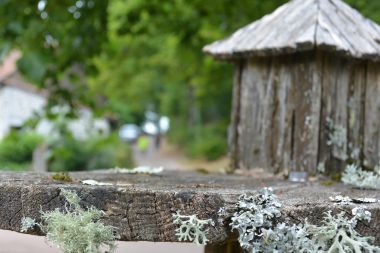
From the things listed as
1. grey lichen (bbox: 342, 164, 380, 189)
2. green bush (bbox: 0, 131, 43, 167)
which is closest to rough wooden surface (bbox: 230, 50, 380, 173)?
grey lichen (bbox: 342, 164, 380, 189)

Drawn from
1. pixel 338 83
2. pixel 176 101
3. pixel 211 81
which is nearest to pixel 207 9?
pixel 211 81

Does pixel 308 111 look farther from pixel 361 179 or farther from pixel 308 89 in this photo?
pixel 361 179

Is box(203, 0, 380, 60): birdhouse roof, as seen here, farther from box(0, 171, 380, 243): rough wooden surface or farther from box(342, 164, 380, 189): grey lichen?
box(0, 171, 380, 243): rough wooden surface

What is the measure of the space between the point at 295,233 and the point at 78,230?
63 centimetres

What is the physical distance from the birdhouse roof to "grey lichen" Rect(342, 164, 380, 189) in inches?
22.5

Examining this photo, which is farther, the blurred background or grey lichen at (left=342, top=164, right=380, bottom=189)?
the blurred background

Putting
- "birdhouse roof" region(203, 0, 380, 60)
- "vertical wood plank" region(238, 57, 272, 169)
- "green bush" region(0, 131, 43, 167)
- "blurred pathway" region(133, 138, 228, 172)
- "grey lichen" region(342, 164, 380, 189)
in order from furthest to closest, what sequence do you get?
"blurred pathway" region(133, 138, 228, 172), "green bush" region(0, 131, 43, 167), "vertical wood plank" region(238, 57, 272, 169), "birdhouse roof" region(203, 0, 380, 60), "grey lichen" region(342, 164, 380, 189)

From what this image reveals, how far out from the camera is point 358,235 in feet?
5.67

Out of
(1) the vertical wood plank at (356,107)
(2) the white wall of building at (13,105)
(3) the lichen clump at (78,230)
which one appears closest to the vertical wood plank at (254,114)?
(1) the vertical wood plank at (356,107)

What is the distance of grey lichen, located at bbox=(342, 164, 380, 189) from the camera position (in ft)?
8.04

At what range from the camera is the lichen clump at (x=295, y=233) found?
5.51 ft

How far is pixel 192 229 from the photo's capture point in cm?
168

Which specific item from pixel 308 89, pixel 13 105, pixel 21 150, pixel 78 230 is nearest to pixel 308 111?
pixel 308 89

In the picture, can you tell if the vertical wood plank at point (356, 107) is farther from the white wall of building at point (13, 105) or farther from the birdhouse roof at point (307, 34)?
the white wall of building at point (13, 105)
